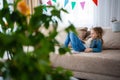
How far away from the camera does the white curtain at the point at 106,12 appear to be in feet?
13.7

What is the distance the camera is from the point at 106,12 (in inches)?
169

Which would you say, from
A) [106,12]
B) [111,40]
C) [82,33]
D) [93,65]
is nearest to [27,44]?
[93,65]

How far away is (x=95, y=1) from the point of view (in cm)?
432

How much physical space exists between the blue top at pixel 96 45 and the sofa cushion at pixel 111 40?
18cm

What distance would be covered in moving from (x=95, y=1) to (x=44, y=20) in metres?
3.50

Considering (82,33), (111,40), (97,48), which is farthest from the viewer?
(82,33)

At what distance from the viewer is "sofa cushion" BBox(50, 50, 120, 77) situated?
267cm

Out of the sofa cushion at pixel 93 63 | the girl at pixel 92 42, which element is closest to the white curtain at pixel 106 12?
the girl at pixel 92 42

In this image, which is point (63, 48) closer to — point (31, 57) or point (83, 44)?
point (31, 57)

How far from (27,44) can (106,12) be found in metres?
3.58

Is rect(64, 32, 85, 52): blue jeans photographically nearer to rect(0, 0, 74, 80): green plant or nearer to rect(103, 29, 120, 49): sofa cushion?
rect(103, 29, 120, 49): sofa cushion

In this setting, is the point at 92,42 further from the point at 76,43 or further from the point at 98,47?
the point at 76,43

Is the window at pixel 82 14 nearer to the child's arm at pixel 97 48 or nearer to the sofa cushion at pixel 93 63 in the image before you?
the child's arm at pixel 97 48

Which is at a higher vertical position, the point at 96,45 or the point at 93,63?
the point at 96,45
